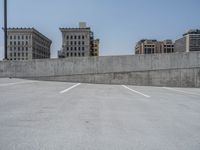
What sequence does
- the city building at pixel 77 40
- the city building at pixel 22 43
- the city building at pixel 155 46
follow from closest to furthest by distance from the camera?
the city building at pixel 22 43
the city building at pixel 77 40
the city building at pixel 155 46

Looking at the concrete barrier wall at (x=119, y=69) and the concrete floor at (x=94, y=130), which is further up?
the concrete barrier wall at (x=119, y=69)

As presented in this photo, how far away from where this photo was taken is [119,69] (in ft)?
84.2

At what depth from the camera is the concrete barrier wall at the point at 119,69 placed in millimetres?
24844

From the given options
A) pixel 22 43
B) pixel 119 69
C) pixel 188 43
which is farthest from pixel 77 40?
pixel 119 69

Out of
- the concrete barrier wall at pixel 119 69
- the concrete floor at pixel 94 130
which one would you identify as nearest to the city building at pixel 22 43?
the concrete barrier wall at pixel 119 69

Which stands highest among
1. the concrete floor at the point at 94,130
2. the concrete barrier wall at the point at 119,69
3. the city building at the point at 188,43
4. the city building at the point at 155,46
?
the city building at the point at 155,46

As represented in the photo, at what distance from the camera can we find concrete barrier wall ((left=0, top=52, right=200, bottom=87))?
24.8 meters

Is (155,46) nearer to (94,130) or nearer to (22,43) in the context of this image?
(22,43)

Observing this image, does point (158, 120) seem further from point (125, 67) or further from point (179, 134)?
point (125, 67)

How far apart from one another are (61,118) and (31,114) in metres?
0.87

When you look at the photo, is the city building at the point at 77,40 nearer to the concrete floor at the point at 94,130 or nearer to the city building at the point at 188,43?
the city building at the point at 188,43

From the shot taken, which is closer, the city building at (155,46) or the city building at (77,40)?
the city building at (77,40)

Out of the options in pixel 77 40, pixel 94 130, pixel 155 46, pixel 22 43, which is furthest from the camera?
pixel 155 46

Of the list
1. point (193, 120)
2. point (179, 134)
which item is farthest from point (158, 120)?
point (179, 134)
